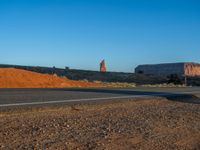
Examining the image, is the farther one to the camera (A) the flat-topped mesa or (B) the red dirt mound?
(A) the flat-topped mesa

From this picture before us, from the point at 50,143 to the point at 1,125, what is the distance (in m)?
2.36

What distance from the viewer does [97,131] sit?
9.71m

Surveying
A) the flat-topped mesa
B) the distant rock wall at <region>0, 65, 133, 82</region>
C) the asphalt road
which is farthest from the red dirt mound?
the flat-topped mesa

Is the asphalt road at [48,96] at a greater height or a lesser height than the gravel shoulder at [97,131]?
greater

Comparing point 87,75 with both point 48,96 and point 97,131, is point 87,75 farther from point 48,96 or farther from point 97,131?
point 97,131

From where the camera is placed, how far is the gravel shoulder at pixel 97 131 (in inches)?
324

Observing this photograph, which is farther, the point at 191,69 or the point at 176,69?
the point at 191,69

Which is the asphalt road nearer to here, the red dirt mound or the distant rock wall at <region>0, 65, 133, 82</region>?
the red dirt mound

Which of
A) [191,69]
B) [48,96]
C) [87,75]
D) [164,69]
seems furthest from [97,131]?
[164,69]

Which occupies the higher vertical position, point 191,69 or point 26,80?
point 191,69

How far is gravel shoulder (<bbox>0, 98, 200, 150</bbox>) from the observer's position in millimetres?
8227

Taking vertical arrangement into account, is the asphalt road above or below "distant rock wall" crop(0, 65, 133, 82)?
below

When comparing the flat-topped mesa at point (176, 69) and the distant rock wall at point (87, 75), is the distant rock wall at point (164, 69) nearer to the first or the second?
the flat-topped mesa at point (176, 69)

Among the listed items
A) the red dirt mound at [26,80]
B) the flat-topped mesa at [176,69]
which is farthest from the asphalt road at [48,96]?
the flat-topped mesa at [176,69]
